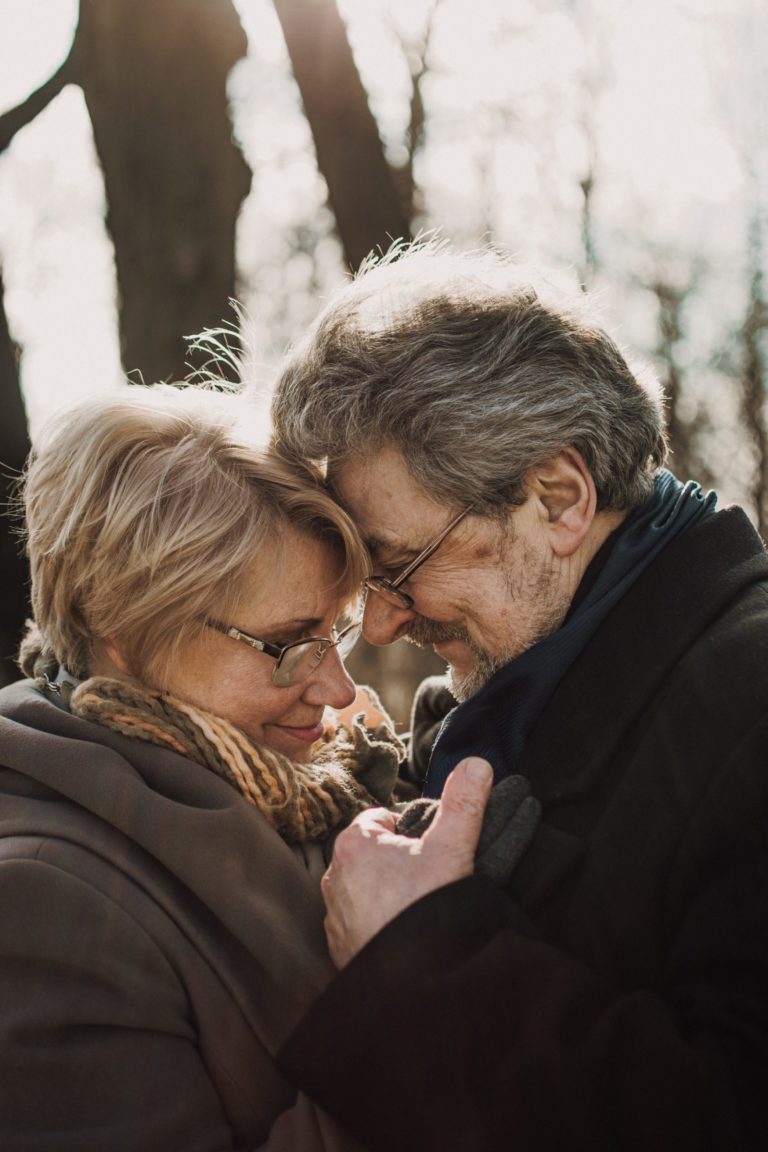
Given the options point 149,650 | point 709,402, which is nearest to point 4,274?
point 149,650

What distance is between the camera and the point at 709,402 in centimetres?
1055

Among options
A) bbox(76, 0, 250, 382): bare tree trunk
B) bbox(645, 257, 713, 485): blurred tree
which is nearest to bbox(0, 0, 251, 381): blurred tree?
bbox(76, 0, 250, 382): bare tree trunk

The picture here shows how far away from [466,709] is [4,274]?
2.58 metres

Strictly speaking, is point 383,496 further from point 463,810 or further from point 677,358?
point 677,358

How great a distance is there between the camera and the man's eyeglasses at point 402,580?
2295mm

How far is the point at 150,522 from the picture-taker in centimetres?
225

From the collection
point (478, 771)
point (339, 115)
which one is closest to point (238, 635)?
point (478, 771)

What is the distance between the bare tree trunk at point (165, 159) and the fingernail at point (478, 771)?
2.05 m

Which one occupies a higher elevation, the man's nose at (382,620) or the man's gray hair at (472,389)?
the man's gray hair at (472,389)

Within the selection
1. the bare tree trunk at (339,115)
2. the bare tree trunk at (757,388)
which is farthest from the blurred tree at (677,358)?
the bare tree trunk at (339,115)

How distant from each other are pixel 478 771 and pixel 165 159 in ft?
8.28

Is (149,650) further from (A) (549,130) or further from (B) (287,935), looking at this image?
(A) (549,130)

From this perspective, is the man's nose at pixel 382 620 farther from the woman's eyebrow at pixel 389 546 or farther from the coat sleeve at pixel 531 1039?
the coat sleeve at pixel 531 1039

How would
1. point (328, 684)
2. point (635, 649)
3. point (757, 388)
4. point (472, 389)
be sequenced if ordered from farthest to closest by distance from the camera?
point (757, 388) < point (328, 684) < point (472, 389) < point (635, 649)
